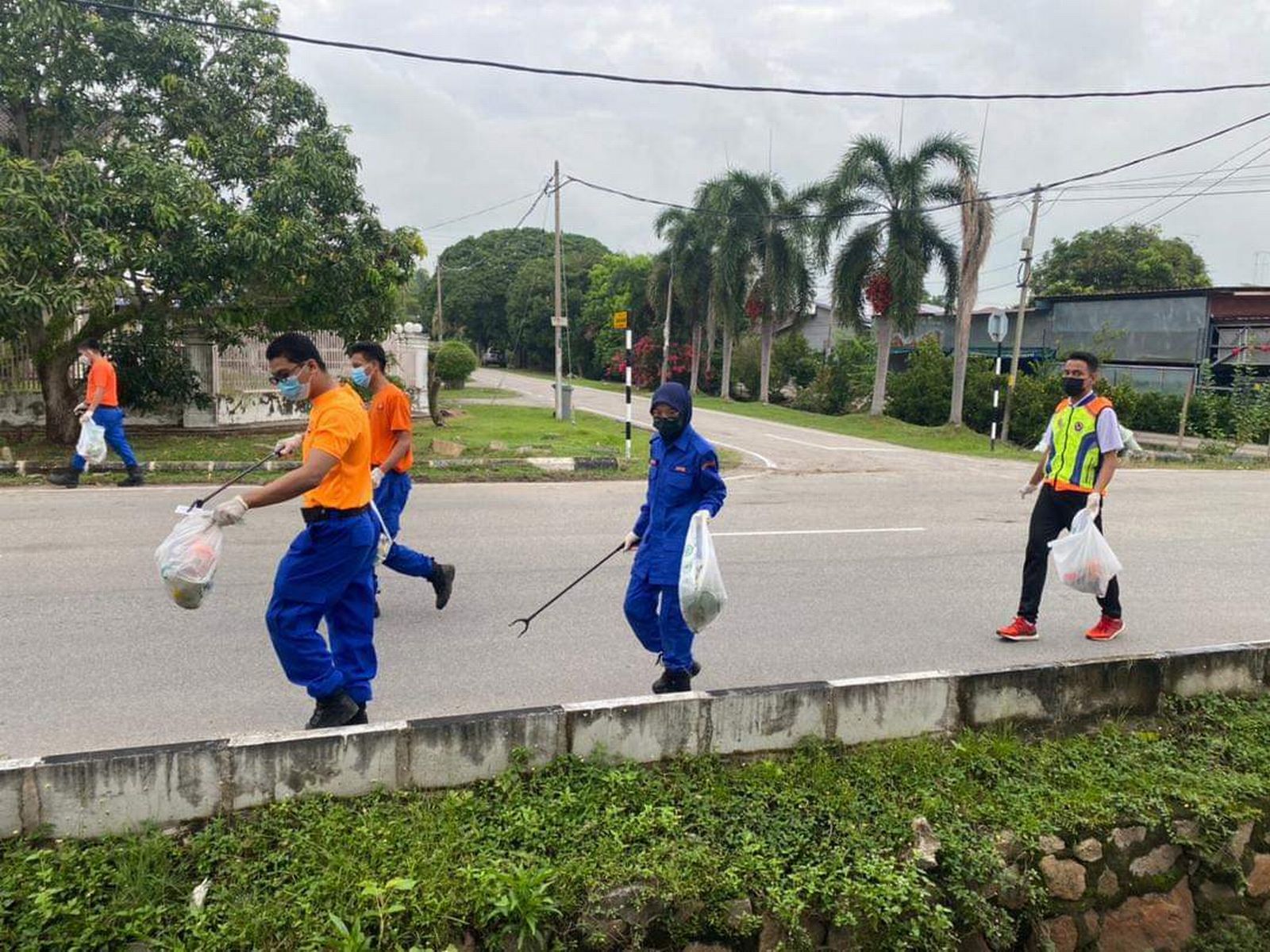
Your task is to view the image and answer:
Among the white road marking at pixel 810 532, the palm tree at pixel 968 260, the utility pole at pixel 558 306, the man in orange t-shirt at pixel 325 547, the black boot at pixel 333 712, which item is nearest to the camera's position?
the man in orange t-shirt at pixel 325 547

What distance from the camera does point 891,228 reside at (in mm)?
25484

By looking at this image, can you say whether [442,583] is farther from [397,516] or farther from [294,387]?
[294,387]

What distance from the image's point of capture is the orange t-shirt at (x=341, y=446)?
3668mm

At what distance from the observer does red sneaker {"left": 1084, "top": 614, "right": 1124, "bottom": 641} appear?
587cm

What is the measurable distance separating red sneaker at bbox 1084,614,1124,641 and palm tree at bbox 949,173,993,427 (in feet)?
64.5

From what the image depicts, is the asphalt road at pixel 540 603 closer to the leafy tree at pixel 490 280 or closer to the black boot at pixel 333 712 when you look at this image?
the black boot at pixel 333 712

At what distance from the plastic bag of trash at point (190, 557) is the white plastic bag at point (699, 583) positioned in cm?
191

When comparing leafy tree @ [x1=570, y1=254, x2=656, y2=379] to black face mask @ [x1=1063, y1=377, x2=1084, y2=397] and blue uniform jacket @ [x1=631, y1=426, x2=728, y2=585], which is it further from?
blue uniform jacket @ [x1=631, y1=426, x2=728, y2=585]

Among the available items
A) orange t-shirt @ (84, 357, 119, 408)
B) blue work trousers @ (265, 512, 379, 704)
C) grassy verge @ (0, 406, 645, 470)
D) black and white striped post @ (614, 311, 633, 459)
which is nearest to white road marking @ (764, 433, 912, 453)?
grassy verge @ (0, 406, 645, 470)

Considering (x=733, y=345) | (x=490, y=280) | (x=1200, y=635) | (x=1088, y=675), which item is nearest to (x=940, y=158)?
(x=733, y=345)

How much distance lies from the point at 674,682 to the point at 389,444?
2.54m

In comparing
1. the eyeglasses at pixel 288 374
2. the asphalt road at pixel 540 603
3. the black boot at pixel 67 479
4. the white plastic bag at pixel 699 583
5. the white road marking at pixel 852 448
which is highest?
the eyeglasses at pixel 288 374

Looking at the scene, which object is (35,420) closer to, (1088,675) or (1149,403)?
(1088,675)

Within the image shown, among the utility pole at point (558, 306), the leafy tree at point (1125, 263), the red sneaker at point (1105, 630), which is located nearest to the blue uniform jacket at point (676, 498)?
the red sneaker at point (1105, 630)
